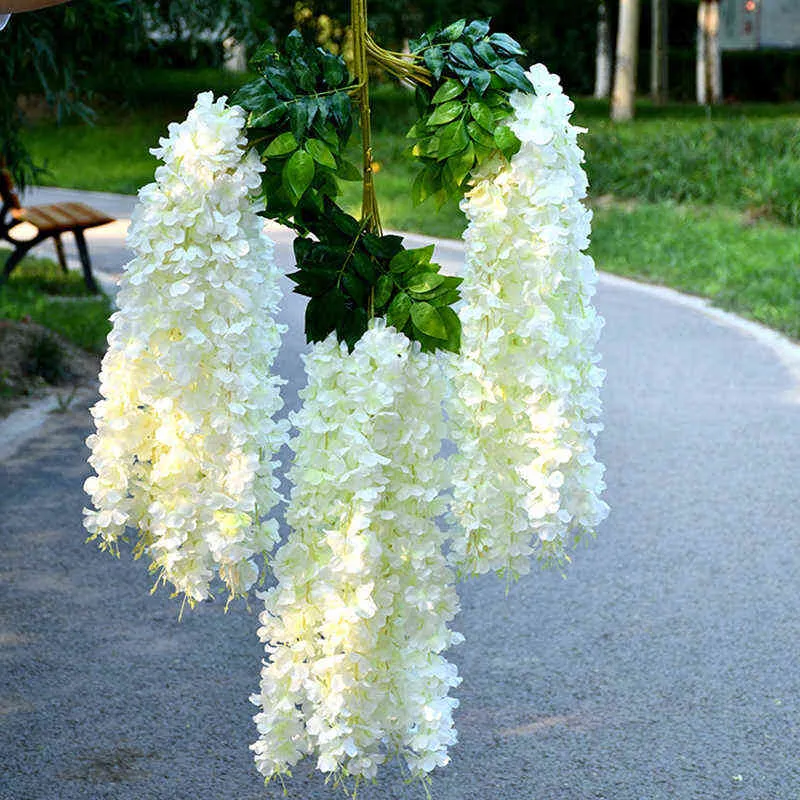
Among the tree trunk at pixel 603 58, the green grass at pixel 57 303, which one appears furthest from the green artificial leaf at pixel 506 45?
the tree trunk at pixel 603 58

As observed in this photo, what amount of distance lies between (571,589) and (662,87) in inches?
974

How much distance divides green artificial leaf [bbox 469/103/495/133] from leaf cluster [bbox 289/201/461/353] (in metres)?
0.26

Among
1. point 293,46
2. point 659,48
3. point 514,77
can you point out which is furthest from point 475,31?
point 659,48

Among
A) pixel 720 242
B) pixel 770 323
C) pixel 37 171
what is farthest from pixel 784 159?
pixel 37 171

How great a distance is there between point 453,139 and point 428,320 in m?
0.36

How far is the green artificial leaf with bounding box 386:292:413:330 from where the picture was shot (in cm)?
268

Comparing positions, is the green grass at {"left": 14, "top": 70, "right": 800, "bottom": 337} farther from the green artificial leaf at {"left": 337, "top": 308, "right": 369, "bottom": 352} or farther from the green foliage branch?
the green artificial leaf at {"left": 337, "top": 308, "right": 369, "bottom": 352}

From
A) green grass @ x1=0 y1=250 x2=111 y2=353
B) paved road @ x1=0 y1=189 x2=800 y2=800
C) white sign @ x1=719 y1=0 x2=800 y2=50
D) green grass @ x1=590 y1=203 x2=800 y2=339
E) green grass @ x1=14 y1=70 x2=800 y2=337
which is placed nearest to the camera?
paved road @ x1=0 y1=189 x2=800 y2=800

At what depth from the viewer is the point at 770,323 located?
11016mm

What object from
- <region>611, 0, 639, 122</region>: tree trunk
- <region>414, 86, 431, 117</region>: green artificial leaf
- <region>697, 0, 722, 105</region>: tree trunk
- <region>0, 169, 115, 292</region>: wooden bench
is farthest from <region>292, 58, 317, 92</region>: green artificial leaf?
<region>697, 0, 722, 105</region>: tree trunk

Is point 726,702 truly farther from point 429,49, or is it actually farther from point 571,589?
point 429,49

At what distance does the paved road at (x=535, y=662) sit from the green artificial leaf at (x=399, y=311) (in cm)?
178

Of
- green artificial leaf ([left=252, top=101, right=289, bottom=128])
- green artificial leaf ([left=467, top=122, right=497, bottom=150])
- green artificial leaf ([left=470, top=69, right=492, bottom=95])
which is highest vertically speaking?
green artificial leaf ([left=470, top=69, right=492, bottom=95])

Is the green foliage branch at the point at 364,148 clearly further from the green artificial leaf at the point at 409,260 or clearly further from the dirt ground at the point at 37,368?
the dirt ground at the point at 37,368
